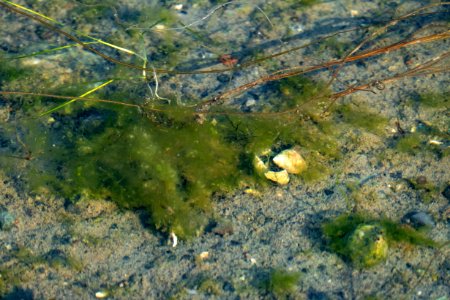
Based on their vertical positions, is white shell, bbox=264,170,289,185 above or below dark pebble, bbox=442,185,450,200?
below

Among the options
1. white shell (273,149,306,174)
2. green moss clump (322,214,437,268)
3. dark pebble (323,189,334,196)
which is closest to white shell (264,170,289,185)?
white shell (273,149,306,174)

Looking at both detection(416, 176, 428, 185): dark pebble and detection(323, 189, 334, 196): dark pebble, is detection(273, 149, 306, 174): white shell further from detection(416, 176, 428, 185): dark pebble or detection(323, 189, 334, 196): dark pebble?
detection(416, 176, 428, 185): dark pebble

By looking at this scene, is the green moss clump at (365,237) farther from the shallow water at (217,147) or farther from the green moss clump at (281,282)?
the green moss clump at (281,282)

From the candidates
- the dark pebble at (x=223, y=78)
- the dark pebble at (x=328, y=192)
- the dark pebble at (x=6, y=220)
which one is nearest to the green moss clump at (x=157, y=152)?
the dark pebble at (x=328, y=192)

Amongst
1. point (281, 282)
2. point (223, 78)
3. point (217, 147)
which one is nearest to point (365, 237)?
point (281, 282)

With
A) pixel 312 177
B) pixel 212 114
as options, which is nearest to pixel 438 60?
pixel 312 177
